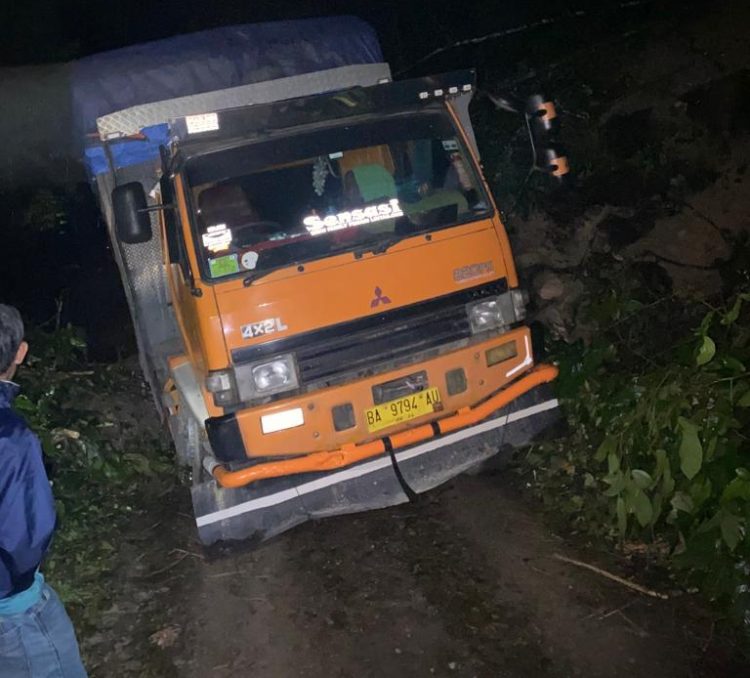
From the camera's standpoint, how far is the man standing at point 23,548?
2178 millimetres

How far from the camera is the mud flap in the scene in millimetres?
4289

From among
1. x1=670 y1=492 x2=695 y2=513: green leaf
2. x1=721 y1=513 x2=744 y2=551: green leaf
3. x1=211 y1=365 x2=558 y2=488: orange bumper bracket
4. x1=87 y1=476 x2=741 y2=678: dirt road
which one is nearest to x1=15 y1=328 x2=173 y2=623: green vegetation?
x1=87 y1=476 x2=741 y2=678: dirt road

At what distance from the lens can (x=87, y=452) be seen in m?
5.71

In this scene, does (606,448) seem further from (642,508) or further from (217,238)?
(217,238)

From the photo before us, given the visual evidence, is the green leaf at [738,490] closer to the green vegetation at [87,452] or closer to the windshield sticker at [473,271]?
the windshield sticker at [473,271]

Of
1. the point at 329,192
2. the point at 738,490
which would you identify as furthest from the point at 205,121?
the point at 738,490

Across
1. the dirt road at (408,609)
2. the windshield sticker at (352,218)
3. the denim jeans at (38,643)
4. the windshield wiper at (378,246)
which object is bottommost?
the dirt road at (408,609)

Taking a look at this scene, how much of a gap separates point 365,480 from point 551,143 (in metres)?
2.34

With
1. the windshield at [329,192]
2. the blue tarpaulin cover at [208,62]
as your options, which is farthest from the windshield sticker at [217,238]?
the blue tarpaulin cover at [208,62]

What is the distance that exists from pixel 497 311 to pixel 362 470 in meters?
1.30

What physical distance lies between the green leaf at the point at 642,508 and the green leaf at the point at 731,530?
0.53 metres

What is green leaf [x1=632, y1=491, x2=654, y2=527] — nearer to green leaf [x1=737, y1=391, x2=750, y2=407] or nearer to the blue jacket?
green leaf [x1=737, y1=391, x2=750, y2=407]

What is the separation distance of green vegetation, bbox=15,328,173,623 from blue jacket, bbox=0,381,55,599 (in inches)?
85.0

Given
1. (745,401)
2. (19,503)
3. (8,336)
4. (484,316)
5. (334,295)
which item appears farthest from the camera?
(484,316)
